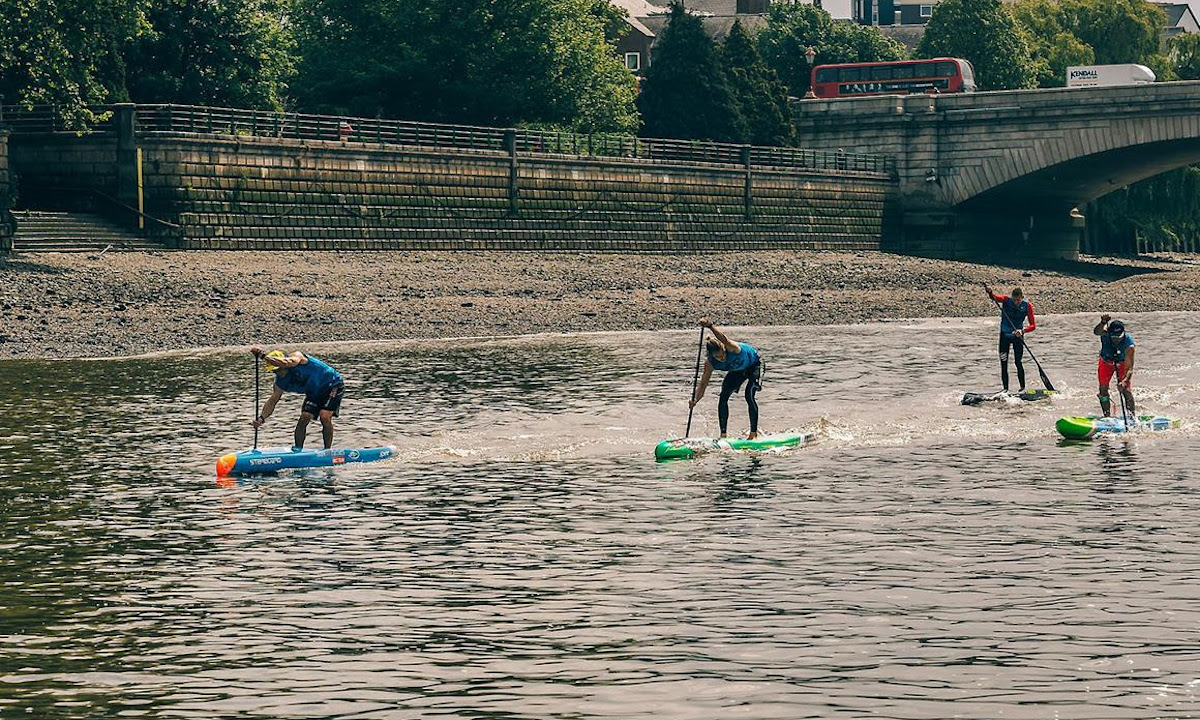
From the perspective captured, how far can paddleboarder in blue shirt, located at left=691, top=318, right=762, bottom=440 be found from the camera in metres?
26.2

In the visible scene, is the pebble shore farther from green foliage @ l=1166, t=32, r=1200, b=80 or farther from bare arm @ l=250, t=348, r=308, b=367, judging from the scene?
green foliage @ l=1166, t=32, r=1200, b=80

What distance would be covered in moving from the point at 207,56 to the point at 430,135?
8.20 m

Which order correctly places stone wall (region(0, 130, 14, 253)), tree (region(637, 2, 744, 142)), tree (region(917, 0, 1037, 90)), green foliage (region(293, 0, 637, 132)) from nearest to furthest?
stone wall (region(0, 130, 14, 253))
green foliage (region(293, 0, 637, 132))
tree (region(637, 2, 744, 142))
tree (region(917, 0, 1037, 90))

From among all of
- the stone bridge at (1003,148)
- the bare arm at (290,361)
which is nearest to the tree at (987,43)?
the stone bridge at (1003,148)

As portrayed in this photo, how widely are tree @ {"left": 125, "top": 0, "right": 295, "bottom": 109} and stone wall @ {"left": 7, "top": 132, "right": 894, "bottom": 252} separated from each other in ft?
24.8

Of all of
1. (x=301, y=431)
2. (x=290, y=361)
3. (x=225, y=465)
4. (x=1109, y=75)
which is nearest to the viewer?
(x=225, y=465)

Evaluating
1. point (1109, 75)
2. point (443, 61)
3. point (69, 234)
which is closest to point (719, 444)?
point (69, 234)

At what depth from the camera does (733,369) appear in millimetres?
26531

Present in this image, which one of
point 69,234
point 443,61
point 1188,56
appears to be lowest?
point 69,234

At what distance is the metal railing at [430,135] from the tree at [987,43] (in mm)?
24602

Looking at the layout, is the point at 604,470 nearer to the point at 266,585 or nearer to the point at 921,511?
the point at 921,511

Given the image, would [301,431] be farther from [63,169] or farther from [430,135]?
[430,135]

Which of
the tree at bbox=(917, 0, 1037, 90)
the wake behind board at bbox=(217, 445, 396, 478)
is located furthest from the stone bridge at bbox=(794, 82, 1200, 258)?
the wake behind board at bbox=(217, 445, 396, 478)

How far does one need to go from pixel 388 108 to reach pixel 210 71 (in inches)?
525
